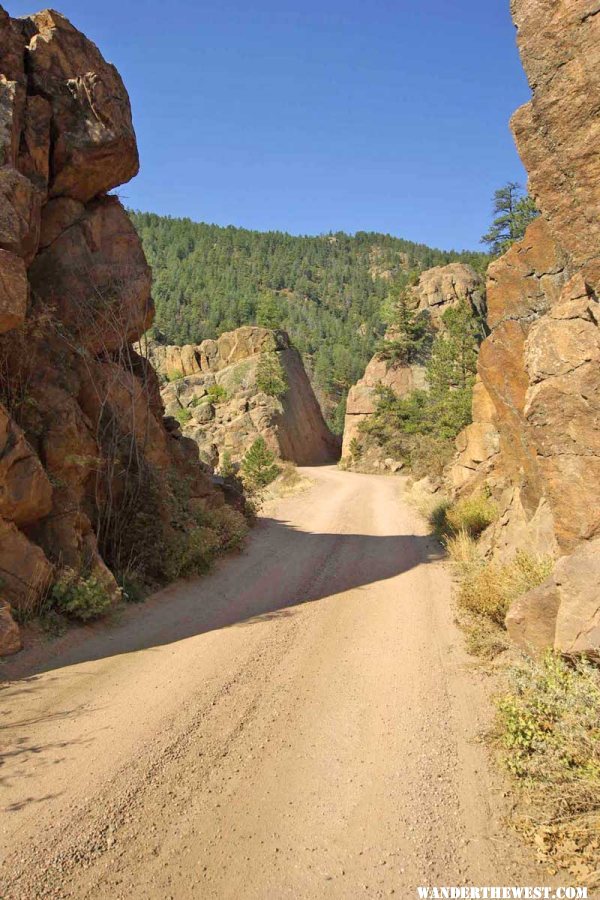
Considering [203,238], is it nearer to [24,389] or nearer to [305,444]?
[305,444]

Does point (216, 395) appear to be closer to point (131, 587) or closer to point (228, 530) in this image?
point (228, 530)

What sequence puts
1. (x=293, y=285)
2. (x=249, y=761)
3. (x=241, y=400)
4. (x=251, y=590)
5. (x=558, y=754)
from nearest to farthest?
(x=558, y=754) < (x=249, y=761) < (x=251, y=590) < (x=241, y=400) < (x=293, y=285)

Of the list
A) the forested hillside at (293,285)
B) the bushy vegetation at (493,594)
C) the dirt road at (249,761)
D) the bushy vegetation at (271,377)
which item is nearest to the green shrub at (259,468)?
the bushy vegetation at (271,377)

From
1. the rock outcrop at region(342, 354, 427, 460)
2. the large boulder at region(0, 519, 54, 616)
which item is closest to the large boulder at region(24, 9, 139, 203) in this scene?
the large boulder at region(0, 519, 54, 616)

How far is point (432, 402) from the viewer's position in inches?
1436

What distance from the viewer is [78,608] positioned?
733 centimetres

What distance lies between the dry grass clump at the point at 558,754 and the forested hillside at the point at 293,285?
45041 mm

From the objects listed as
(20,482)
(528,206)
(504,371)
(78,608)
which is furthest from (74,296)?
(528,206)

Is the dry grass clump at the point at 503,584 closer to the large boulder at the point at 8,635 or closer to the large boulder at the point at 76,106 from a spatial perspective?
the large boulder at the point at 8,635

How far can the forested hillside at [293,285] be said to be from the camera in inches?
2539

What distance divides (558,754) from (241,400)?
38516 mm

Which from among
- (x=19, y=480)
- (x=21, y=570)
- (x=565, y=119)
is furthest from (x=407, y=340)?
(x=21, y=570)

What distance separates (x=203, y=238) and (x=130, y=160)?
105 meters

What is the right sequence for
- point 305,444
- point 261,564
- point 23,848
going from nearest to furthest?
point 23,848 < point 261,564 < point 305,444
